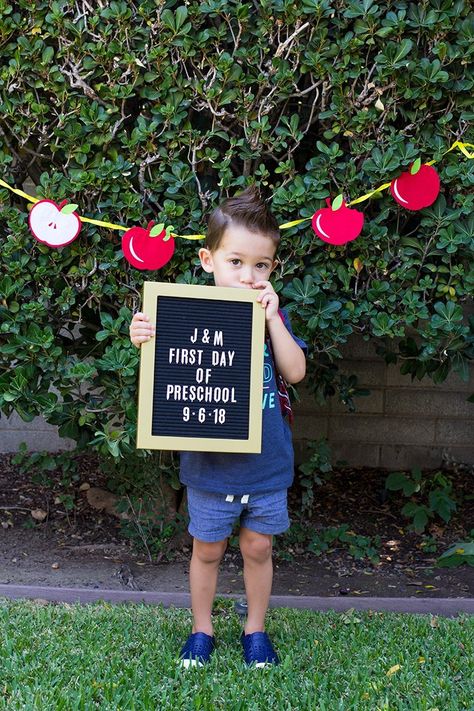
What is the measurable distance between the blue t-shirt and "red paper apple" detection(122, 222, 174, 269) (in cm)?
78

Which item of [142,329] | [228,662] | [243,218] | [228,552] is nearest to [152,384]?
[142,329]

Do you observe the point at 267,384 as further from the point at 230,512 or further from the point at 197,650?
the point at 197,650

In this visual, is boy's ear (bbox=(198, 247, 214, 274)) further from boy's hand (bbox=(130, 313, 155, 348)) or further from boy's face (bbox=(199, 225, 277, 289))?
boy's hand (bbox=(130, 313, 155, 348))

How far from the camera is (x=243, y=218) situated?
2.93 meters

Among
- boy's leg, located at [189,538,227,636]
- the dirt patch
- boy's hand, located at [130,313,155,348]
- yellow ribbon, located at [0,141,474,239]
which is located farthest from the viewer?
the dirt patch

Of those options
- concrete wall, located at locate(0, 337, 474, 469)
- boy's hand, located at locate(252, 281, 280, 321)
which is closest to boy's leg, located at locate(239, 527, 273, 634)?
boy's hand, located at locate(252, 281, 280, 321)

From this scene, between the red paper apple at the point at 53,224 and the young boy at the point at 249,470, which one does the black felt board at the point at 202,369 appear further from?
the red paper apple at the point at 53,224

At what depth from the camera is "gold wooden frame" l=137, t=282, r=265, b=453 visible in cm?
284

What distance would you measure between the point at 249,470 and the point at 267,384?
12.2 inches

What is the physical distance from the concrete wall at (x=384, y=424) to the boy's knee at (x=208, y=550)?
2591 mm

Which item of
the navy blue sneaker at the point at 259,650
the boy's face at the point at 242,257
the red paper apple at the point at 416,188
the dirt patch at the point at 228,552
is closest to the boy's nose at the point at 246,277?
the boy's face at the point at 242,257

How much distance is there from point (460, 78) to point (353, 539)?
8.04 feet

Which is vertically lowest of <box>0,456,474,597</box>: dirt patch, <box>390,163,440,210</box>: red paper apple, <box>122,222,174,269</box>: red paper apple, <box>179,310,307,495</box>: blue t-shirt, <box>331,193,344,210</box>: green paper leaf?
<box>0,456,474,597</box>: dirt patch

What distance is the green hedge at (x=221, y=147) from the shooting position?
11.6ft
